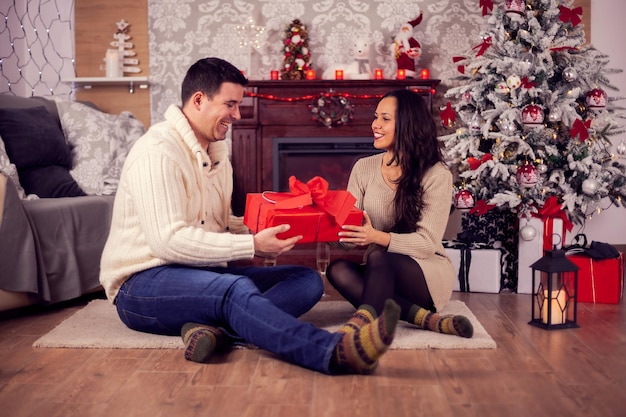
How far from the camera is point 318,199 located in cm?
236

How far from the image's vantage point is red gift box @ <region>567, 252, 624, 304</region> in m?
3.24

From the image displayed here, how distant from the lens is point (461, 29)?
461 centimetres

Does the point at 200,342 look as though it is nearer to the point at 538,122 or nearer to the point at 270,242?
the point at 270,242

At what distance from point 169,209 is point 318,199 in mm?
482

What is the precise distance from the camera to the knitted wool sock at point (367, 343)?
1825mm

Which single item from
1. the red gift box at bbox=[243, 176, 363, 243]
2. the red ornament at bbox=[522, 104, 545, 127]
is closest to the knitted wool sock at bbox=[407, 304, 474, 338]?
the red gift box at bbox=[243, 176, 363, 243]

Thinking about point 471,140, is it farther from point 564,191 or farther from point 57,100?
point 57,100

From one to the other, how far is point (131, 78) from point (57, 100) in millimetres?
686

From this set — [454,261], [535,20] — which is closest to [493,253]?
[454,261]

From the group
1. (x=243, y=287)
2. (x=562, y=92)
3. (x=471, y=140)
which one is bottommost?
(x=243, y=287)

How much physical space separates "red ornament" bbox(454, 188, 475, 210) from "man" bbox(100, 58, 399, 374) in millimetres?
1275

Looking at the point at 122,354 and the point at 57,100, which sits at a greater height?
the point at 57,100

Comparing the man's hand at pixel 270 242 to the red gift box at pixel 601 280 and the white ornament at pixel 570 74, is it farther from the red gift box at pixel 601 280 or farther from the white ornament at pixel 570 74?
the white ornament at pixel 570 74

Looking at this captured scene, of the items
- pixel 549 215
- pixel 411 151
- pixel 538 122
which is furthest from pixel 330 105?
pixel 411 151
